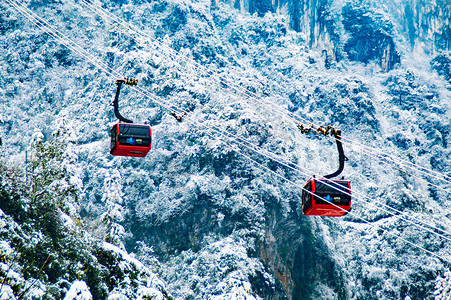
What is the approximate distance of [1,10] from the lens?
4193 inches

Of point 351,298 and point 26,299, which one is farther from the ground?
point 26,299

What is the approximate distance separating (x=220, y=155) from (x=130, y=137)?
4823 centimetres

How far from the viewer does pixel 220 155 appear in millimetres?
69500

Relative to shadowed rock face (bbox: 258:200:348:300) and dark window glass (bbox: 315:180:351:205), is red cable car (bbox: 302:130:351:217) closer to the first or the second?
dark window glass (bbox: 315:180:351:205)

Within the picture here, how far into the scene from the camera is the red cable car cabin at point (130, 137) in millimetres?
21328

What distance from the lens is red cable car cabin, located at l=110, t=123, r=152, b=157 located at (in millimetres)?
21328

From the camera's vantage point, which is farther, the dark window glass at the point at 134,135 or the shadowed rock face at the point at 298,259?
the shadowed rock face at the point at 298,259

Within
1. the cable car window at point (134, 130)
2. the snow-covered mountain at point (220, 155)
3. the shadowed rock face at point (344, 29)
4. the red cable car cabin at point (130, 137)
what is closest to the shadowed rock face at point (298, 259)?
the snow-covered mountain at point (220, 155)

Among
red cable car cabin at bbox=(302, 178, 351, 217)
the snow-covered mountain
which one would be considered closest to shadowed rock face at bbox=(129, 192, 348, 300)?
the snow-covered mountain

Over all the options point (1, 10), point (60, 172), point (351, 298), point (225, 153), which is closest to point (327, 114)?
point (225, 153)

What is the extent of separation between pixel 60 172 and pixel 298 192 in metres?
42.9

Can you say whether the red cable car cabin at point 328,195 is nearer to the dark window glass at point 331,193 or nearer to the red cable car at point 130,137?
the dark window glass at point 331,193

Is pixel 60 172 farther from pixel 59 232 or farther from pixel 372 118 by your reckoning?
pixel 372 118

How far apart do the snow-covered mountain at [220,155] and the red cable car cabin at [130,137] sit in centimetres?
198
